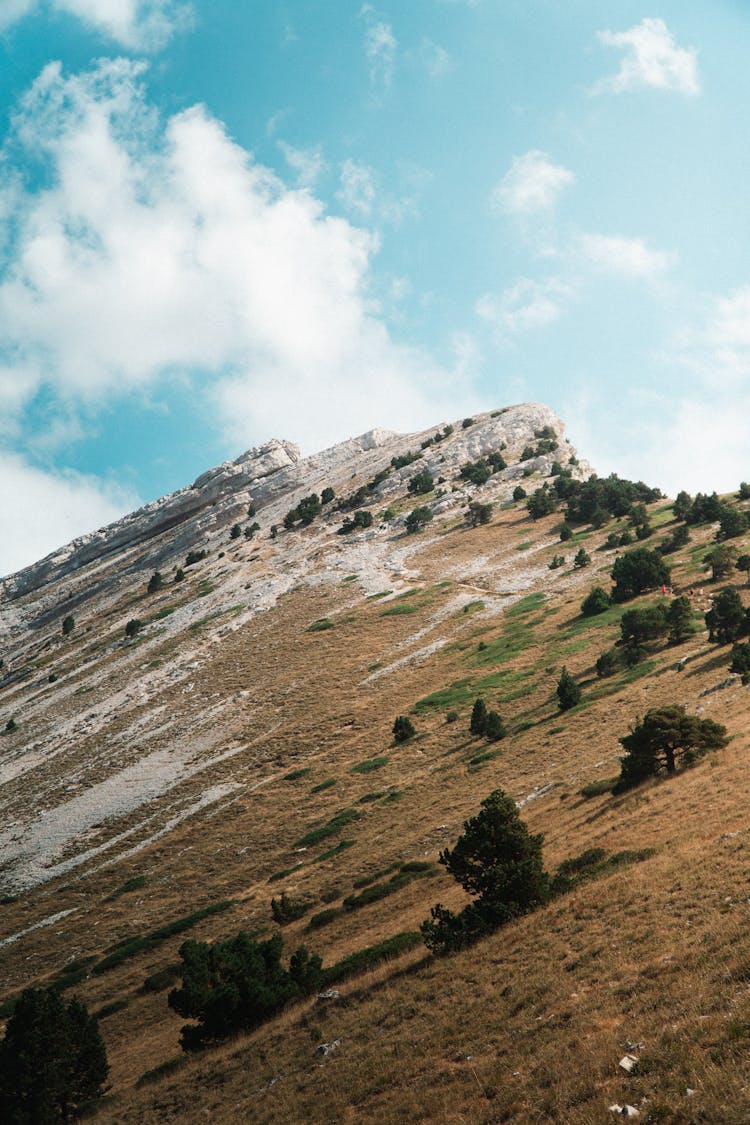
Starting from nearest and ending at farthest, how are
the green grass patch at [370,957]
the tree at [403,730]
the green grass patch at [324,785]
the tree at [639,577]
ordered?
the green grass patch at [370,957] → the green grass patch at [324,785] → the tree at [403,730] → the tree at [639,577]

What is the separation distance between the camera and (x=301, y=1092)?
50.8 ft

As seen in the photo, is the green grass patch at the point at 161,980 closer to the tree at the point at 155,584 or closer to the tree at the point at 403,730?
the tree at the point at 403,730

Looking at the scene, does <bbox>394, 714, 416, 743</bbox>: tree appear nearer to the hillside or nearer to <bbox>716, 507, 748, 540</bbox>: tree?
the hillside

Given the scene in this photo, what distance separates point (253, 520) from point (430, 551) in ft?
192

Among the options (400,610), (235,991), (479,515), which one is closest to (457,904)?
(235,991)

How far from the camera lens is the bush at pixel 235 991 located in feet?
70.4

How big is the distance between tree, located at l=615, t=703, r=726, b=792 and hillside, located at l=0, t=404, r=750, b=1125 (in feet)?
4.09

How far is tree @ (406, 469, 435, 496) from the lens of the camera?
11875 centimetres

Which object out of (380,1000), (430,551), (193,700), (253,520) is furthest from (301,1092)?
(253,520)

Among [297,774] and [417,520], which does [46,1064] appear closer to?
[297,774]

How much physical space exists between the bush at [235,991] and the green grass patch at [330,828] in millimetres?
14060

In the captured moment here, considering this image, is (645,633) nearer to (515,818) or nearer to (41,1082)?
(515,818)

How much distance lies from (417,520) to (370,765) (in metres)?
62.4

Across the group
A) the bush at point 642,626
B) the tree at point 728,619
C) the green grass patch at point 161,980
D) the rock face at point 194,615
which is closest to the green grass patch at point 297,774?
the rock face at point 194,615
